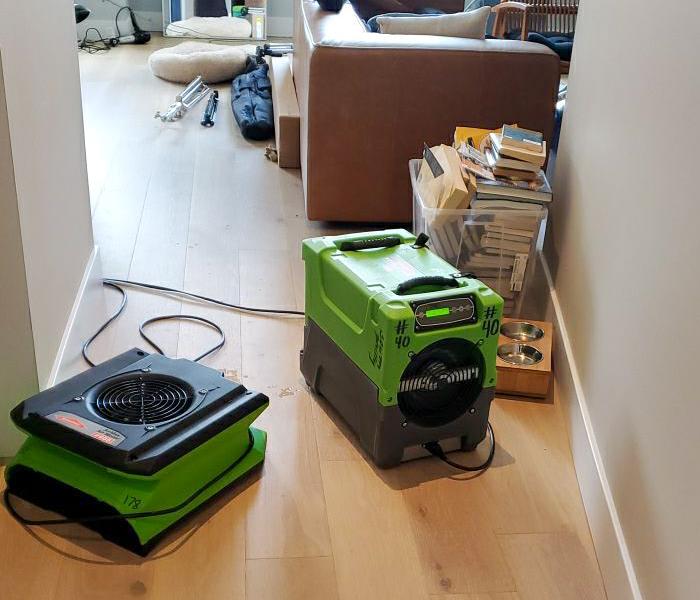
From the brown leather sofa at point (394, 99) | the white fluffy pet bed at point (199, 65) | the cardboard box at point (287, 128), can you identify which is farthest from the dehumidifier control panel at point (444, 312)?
the white fluffy pet bed at point (199, 65)

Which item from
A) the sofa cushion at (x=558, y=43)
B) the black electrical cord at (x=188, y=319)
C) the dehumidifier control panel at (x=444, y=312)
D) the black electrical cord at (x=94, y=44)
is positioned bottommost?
the black electrical cord at (x=188, y=319)

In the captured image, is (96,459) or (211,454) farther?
(211,454)

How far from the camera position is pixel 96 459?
1.52 meters

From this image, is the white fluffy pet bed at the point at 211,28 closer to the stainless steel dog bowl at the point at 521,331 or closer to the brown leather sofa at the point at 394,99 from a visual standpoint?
the brown leather sofa at the point at 394,99

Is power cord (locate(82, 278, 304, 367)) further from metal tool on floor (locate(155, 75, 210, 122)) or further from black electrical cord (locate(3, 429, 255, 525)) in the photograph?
metal tool on floor (locate(155, 75, 210, 122))

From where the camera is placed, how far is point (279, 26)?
6.44m

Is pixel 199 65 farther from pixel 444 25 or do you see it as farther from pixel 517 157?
pixel 517 157

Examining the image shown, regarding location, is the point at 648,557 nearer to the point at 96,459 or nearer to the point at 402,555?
the point at 402,555

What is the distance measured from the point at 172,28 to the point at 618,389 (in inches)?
207

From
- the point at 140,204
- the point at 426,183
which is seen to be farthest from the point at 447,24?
the point at 140,204

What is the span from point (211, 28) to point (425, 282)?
15.8 feet

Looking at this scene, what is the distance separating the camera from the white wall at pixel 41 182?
5.41 ft

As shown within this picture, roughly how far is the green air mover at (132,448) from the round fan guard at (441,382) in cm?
31

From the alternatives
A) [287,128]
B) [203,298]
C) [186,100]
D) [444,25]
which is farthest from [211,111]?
[203,298]
